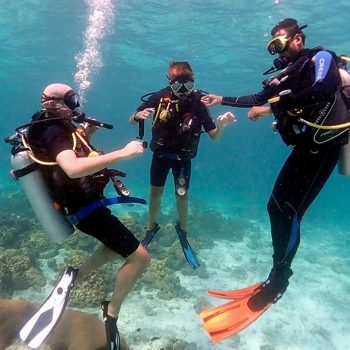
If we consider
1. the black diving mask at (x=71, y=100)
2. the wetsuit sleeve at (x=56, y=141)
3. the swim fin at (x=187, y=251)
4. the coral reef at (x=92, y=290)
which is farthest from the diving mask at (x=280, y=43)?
the coral reef at (x=92, y=290)

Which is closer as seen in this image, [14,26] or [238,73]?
[14,26]

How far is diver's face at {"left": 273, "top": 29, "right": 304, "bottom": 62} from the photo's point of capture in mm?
4902

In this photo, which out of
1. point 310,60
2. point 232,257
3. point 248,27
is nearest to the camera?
point 310,60

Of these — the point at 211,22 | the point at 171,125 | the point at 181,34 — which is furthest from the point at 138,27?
the point at 171,125

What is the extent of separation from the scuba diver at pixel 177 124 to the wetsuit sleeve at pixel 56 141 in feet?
7.63

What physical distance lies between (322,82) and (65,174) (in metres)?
3.32

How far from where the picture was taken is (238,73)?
1462 inches

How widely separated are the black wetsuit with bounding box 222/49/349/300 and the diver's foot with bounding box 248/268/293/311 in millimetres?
15

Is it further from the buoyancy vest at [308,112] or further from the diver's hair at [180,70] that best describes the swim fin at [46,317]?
the diver's hair at [180,70]

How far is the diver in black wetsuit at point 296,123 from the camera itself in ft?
14.5

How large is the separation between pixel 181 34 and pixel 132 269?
88.5 feet

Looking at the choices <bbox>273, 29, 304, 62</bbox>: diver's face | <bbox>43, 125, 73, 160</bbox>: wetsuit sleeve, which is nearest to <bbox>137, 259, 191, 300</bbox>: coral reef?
<bbox>43, 125, 73, 160</bbox>: wetsuit sleeve

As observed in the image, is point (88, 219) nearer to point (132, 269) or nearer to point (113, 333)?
point (132, 269)

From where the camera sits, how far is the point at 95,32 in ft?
103
